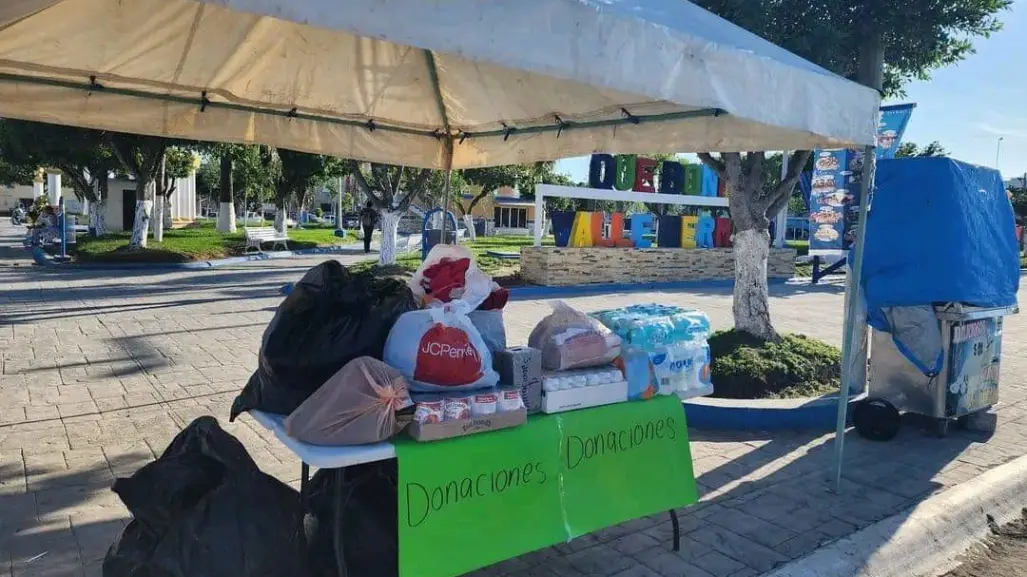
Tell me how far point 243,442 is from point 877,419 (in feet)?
16.0

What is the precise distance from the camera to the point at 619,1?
279 centimetres

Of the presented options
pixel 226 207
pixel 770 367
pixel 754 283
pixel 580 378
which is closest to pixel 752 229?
pixel 754 283

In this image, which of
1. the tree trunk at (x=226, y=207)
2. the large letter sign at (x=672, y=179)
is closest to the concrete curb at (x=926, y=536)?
the large letter sign at (x=672, y=179)

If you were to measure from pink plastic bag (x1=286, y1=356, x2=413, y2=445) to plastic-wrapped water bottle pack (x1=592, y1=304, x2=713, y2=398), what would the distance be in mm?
1327

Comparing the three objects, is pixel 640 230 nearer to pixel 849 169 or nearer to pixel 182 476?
pixel 849 169

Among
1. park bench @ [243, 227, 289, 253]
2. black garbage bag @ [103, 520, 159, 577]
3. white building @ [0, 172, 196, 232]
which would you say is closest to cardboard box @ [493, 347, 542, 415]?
black garbage bag @ [103, 520, 159, 577]

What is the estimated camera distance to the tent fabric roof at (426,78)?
95.5 inches

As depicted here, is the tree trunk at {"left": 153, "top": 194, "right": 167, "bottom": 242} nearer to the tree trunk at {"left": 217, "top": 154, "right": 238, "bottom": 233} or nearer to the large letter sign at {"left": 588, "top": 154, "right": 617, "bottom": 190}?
the tree trunk at {"left": 217, "top": 154, "right": 238, "bottom": 233}

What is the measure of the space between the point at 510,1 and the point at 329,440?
1686mm

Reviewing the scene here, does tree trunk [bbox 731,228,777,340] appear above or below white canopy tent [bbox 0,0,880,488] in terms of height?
below

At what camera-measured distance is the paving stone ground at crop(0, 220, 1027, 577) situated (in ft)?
11.6

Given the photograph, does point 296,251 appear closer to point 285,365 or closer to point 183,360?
point 183,360

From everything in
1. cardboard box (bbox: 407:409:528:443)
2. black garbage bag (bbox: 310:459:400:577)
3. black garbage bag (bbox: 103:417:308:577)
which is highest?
Answer: cardboard box (bbox: 407:409:528:443)

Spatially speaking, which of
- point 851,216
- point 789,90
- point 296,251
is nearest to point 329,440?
point 789,90
